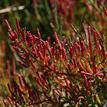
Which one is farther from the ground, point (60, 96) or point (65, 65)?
point (65, 65)

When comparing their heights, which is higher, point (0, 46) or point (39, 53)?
point (39, 53)

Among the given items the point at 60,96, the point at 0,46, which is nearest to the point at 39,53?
the point at 60,96

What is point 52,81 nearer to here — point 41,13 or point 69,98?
point 69,98

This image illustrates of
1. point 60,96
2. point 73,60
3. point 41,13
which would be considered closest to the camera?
point 73,60

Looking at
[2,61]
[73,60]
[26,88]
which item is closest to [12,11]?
[2,61]

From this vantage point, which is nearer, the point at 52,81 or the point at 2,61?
the point at 52,81

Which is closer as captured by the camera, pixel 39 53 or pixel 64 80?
pixel 39 53

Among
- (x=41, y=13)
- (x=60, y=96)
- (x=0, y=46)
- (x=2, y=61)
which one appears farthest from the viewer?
(x=41, y=13)

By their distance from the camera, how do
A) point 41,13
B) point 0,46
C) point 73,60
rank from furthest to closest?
point 41,13 < point 0,46 < point 73,60

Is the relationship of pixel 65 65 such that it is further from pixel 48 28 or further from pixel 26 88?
pixel 48 28
